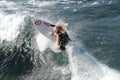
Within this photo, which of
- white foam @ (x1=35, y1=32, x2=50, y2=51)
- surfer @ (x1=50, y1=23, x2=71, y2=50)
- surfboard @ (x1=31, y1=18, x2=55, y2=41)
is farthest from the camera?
surfboard @ (x1=31, y1=18, x2=55, y2=41)

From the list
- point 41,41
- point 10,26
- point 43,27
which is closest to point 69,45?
point 41,41

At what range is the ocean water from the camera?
2253 cm

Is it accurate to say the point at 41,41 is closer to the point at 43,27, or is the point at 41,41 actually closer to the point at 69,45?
the point at 43,27

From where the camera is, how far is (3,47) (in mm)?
26516

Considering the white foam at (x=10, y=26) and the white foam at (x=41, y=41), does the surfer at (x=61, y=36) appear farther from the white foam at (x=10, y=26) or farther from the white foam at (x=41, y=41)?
the white foam at (x=10, y=26)

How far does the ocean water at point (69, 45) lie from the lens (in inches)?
887

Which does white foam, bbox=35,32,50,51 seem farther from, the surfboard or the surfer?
the surfer

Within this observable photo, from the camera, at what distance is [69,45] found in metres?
25.0

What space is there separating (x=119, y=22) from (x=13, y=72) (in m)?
10.7

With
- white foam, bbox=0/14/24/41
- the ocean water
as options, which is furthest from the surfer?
white foam, bbox=0/14/24/41

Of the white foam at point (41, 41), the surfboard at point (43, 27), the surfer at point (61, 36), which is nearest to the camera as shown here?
the surfer at point (61, 36)

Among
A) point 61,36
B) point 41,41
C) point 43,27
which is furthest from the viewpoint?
point 43,27

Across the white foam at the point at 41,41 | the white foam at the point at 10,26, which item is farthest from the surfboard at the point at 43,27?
the white foam at the point at 10,26

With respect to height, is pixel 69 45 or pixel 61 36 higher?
pixel 61 36
